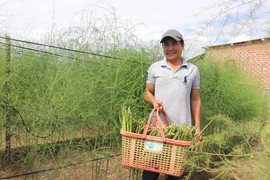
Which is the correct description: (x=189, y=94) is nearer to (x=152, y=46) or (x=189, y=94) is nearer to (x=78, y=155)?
(x=152, y=46)

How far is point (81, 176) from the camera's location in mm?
2805

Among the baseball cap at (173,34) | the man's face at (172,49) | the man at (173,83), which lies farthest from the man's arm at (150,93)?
the baseball cap at (173,34)

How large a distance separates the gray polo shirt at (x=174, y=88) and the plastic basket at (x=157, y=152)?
0.50m

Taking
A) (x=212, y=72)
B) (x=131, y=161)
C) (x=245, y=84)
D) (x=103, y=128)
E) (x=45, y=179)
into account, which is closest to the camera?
(x=131, y=161)

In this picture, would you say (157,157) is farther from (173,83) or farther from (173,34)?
(173,34)

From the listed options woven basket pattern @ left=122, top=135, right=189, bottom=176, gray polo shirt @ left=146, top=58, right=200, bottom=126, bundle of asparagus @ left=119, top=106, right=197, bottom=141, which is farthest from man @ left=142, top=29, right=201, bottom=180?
woven basket pattern @ left=122, top=135, right=189, bottom=176

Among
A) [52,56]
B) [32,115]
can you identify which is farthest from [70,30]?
[32,115]

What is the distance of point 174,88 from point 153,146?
63 centimetres

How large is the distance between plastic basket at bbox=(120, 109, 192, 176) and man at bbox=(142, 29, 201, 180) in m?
0.44

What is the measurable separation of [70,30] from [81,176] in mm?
1437

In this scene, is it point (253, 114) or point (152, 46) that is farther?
point (253, 114)

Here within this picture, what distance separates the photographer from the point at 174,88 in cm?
216

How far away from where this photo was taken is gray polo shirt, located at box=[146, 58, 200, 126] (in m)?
2.15

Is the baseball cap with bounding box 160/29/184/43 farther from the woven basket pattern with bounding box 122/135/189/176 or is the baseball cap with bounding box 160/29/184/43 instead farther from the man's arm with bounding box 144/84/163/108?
the woven basket pattern with bounding box 122/135/189/176
